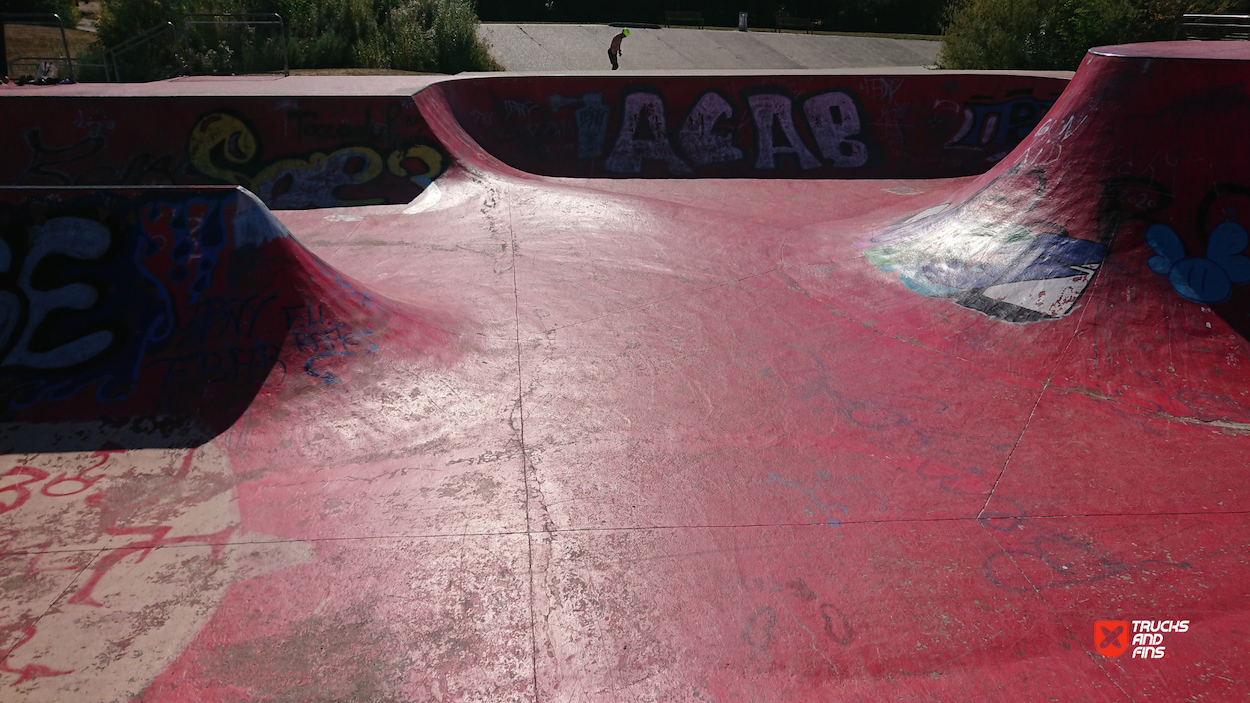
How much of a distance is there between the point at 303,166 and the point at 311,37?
1247cm

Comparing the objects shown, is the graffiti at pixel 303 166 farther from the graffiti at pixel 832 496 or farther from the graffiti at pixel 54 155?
the graffiti at pixel 832 496

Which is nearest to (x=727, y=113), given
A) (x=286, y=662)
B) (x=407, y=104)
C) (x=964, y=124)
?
(x=964, y=124)

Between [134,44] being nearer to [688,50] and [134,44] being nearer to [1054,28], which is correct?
[688,50]

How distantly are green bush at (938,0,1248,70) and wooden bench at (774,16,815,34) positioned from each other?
14.5 m

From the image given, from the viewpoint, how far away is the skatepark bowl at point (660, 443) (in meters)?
4.03

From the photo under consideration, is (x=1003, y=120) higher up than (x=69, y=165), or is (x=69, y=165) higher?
(x=1003, y=120)

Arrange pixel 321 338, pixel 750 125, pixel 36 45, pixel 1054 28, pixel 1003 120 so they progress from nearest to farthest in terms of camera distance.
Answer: pixel 321 338, pixel 750 125, pixel 1003 120, pixel 1054 28, pixel 36 45

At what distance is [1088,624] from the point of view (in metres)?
4.20

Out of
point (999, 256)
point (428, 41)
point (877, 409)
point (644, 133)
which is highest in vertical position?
point (428, 41)

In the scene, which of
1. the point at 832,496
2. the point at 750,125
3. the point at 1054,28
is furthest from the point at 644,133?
the point at 1054,28

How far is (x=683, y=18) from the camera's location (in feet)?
109

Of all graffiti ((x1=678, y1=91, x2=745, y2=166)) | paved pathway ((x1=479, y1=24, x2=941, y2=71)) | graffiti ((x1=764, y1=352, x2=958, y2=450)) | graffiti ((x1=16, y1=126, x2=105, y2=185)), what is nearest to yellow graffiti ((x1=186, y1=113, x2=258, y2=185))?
graffiti ((x1=16, y1=126, x2=105, y2=185))

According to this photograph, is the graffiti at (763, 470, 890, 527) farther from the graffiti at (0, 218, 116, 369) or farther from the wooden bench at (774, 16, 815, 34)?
the wooden bench at (774, 16, 815, 34)

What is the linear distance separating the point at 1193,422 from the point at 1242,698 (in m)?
2.99
